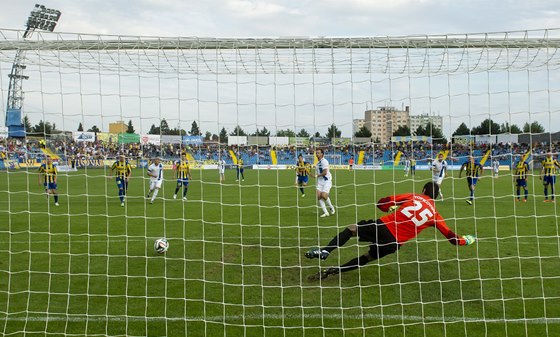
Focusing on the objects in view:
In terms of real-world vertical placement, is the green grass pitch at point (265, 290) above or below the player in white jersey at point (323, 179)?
below

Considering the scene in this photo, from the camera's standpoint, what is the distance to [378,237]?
6.83 m

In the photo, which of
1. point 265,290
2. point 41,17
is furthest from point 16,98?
point 41,17

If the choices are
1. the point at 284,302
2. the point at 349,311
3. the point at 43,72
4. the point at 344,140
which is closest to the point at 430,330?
the point at 349,311

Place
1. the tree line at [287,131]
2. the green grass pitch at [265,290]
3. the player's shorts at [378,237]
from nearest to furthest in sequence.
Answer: the green grass pitch at [265,290] → the tree line at [287,131] → the player's shorts at [378,237]

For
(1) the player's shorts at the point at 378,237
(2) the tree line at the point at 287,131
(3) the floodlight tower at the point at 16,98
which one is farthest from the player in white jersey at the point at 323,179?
(3) the floodlight tower at the point at 16,98

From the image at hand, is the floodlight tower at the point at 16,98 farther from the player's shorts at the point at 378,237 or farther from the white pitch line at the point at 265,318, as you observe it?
the player's shorts at the point at 378,237

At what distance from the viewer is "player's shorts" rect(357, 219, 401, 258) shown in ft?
22.1

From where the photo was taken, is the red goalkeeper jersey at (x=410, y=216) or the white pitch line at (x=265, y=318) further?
the red goalkeeper jersey at (x=410, y=216)

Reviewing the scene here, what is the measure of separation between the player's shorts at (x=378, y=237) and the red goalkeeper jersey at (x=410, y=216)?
0.07 metres

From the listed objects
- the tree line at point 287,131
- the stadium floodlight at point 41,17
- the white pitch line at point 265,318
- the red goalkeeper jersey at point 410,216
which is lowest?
the white pitch line at point 265,318

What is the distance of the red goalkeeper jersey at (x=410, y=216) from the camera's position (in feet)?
21.5

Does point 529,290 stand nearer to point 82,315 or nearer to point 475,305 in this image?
point 475,305

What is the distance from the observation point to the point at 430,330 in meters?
5.38

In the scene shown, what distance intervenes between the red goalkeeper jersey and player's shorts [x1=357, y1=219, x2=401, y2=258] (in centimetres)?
7
